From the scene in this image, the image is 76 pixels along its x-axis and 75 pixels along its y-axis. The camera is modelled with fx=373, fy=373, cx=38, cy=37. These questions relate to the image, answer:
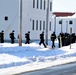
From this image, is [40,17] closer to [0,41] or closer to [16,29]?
[16,29]

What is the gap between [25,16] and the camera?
172 feet

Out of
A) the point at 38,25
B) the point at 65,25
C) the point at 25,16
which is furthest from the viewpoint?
the point at 65,25

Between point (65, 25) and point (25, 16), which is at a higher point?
point (25, 16)

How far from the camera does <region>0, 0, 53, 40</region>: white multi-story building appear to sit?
4938cm

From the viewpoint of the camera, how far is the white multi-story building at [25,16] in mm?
49375

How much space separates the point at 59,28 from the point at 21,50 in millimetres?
67924

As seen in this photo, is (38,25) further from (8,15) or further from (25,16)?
(8,15)

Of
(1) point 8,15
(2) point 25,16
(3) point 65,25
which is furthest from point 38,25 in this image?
(3) point 65,25

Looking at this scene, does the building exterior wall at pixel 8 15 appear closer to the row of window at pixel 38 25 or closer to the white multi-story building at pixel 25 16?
the white multi-story building at pixel 25 16

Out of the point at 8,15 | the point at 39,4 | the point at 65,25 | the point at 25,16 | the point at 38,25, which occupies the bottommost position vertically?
the point at 65,25

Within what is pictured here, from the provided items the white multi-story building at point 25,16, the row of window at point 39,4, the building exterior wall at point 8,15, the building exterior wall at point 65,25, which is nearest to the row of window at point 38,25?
the white multi-story building at point 25,16

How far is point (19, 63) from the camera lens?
2220cm

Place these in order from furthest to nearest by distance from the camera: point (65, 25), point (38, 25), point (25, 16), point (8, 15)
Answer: point (65, 25)
point (38, 25)
point (25, 16)
point (8, 15)

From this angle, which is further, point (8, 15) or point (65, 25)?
point (65, 25)
